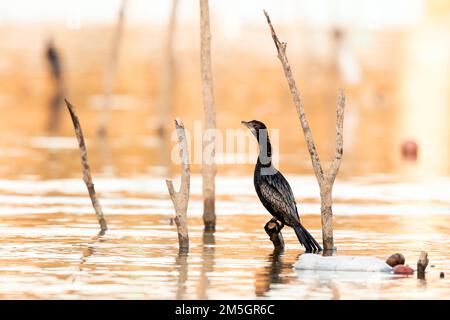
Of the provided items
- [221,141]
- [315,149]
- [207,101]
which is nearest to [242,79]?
[221,141]

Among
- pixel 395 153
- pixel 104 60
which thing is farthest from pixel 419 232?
pixel 104 60

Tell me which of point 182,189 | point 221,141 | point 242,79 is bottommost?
point 221,141

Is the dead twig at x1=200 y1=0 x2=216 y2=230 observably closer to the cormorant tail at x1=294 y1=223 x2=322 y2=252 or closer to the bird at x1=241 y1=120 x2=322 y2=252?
the bird at x1=241 y1=120 x2=322 y2=252

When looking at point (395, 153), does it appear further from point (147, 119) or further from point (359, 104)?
point (359, 104)

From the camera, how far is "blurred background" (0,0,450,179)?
37.0 metres

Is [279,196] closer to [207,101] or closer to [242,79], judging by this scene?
[207,101]

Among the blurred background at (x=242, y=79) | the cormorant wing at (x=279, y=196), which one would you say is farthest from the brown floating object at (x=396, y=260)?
the blurred background at (x=242, y=79)

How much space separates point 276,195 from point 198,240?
197 cm

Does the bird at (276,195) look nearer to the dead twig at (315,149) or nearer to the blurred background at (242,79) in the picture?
the dead twig at (315,149)

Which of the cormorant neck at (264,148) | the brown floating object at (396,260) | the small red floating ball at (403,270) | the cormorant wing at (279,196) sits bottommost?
the small red floating ball at (403,270)

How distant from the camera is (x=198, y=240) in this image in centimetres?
2084

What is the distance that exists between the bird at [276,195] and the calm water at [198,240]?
30 centimetres

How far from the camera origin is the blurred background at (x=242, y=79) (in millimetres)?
36969
